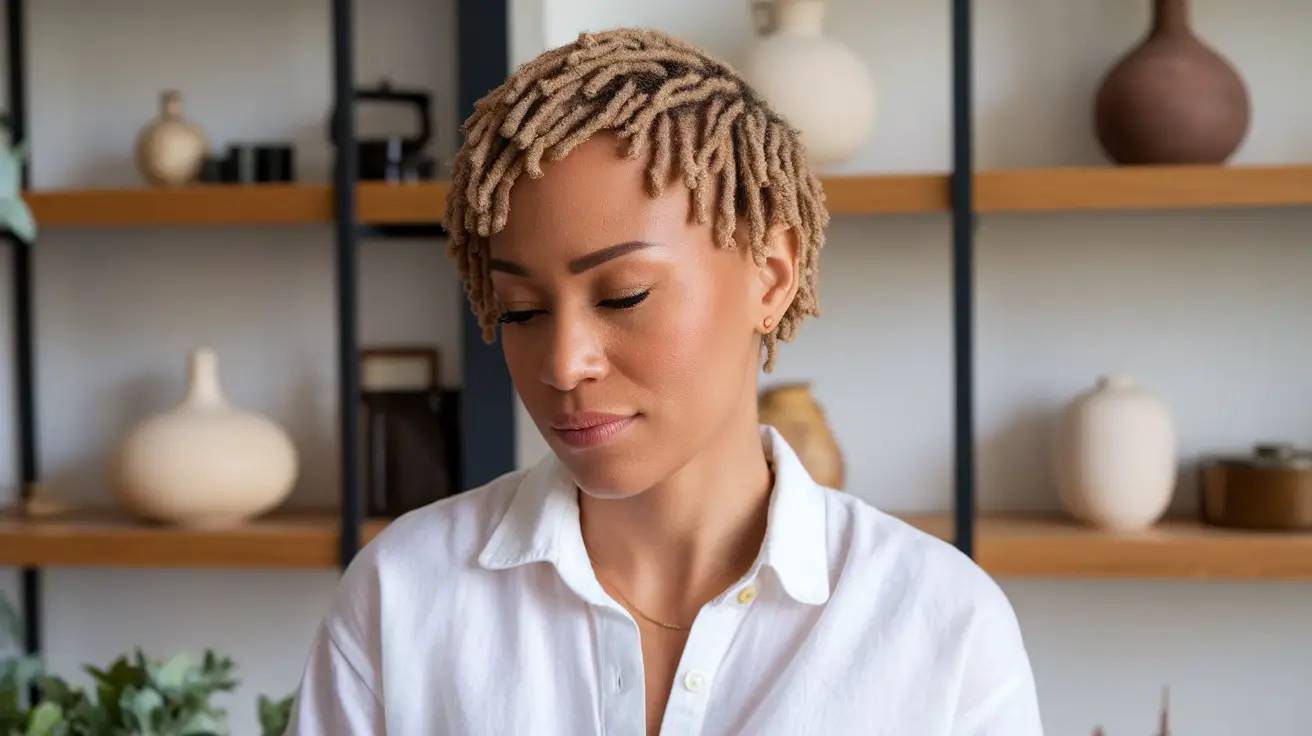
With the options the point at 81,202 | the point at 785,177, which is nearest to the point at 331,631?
the point at 785,177

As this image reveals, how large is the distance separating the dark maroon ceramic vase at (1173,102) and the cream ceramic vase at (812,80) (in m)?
0.34

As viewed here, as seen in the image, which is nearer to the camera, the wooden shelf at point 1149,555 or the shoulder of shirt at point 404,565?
the shoulder of shirt at point 404,565

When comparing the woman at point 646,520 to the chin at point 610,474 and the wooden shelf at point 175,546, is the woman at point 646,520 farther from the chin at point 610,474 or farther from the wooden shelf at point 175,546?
Answer: the wooden shelf at point 175,546

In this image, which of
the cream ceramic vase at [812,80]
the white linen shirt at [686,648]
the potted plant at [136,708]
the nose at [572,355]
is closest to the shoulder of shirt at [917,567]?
the white linen shirt at [686,648]

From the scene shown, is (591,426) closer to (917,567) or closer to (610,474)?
(610,474)

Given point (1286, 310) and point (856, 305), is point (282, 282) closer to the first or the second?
point (856, 305)

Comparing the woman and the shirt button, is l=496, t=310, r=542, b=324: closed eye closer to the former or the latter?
the woman

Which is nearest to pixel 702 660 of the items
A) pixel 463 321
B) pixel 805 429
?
pixel 805 429

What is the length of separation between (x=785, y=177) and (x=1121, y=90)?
1.15m

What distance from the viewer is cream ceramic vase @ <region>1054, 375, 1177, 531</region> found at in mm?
1845

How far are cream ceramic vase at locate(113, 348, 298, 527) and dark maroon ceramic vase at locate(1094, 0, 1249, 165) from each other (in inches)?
50.4

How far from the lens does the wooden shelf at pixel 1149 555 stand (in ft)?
5.76

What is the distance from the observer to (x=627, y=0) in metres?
2.03

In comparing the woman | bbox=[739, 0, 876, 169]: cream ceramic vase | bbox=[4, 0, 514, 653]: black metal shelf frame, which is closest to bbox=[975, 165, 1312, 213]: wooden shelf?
bbox=[739, 0, 876, 169]: cream ceramic vase
